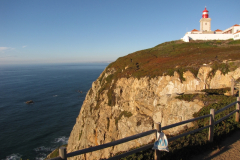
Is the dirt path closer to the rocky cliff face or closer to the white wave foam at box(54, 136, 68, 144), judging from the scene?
the rocky cliff face

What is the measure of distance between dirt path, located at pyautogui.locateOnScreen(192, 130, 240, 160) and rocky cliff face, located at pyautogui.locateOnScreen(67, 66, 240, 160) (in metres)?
5.61

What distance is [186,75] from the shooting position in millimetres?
20219

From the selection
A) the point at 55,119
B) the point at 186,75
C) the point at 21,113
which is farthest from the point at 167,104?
the point at 21,113

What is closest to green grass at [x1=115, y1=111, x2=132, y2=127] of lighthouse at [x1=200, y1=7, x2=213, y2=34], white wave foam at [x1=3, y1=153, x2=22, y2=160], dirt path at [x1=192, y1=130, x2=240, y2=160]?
dirt path at [x1=192, y1=130, x2=240, y2=160]

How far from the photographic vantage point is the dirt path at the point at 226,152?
581cm

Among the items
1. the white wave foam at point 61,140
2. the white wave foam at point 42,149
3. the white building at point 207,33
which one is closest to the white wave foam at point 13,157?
the white wave foam at point 42,149

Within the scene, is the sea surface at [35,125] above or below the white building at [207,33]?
below

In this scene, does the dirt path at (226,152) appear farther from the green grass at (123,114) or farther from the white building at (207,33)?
the white building at (207,33)

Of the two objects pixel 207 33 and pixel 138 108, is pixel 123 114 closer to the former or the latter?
pixel 138 108

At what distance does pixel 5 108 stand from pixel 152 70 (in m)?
53.0

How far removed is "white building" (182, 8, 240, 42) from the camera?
44.2 metres

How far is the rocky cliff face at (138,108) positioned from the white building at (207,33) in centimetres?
2944

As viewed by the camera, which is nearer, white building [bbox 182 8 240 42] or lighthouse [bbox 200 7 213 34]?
white building [bbox 182 8 240 42]

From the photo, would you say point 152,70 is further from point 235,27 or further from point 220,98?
point 235,27
